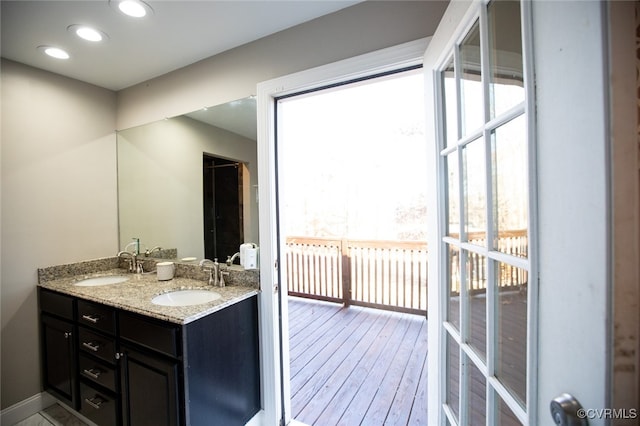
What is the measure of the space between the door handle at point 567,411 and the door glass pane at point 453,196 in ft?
1.94

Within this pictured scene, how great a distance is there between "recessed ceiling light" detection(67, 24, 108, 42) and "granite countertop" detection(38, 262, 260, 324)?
1.63 m

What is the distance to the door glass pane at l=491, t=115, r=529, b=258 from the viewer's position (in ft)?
2.13

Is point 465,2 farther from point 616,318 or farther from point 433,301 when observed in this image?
point 433,301

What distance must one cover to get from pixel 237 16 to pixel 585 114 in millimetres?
1699

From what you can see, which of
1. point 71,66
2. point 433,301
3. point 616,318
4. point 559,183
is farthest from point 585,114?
point 71,66

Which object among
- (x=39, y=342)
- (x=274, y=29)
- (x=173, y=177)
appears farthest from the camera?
(x=173, y=177)

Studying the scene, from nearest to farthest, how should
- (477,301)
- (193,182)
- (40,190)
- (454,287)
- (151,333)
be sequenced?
(477,301) → (454,287) → (151,333) → (40,190) → (193,182)

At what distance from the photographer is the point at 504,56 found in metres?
0.72

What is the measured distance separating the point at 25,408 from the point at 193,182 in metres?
1.98

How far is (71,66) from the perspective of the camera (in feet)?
6.56

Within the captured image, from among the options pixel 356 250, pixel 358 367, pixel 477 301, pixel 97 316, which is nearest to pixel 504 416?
pixel 477 301

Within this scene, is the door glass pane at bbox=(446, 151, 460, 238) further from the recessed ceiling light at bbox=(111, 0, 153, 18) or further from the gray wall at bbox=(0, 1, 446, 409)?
the recessed ceiling light at bbox=(111, 0, 153, 18)

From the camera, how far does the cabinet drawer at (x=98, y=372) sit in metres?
1.58

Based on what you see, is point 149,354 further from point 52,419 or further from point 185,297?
point 52,419
